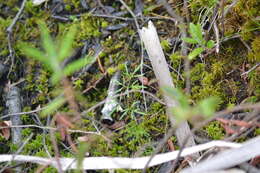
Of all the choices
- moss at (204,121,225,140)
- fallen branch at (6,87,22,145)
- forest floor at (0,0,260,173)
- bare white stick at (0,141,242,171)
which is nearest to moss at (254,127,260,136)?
forest floor at (0,0,260,173)

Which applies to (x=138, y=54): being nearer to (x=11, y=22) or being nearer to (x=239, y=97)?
(x=239, y=97)

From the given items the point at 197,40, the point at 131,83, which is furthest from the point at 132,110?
the point at 197,40

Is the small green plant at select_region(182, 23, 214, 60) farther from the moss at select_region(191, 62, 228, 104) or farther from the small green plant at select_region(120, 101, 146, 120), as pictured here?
the small green plant at select_region(120, 101, 146, 120)

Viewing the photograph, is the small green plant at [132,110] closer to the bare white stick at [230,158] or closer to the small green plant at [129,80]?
the small green plant at [129,80]

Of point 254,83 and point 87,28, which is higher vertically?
point 87,28

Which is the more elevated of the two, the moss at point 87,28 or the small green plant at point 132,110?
the moss at point 87,28

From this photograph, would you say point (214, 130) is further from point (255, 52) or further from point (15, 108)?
point (15, 108)

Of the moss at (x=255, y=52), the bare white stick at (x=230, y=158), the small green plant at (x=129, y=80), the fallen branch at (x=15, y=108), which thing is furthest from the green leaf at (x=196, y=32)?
the fallen branch at (x=15, y=108)
